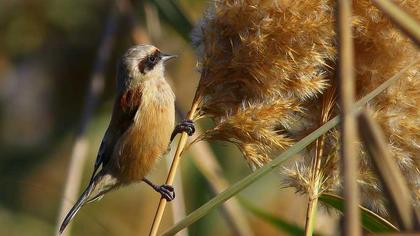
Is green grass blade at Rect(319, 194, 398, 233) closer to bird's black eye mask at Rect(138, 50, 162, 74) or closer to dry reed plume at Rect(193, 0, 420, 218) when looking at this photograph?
dry reed plume at Rect(193, 0, 420, 218)

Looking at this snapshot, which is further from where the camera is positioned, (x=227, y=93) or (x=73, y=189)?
(x=73, y=189)

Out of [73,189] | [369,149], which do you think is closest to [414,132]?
[369,149]

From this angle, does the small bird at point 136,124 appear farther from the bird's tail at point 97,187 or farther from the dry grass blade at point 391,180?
the dry grass blade at point 391,180

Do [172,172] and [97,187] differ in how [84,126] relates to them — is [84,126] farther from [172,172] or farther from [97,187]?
[172,172]

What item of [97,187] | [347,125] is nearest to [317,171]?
[347,125]

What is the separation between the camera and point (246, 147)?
2.21 m

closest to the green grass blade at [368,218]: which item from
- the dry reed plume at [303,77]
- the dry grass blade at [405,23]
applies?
the dry reed plume at [303,77]

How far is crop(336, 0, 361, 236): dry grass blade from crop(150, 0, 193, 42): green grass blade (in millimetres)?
1421

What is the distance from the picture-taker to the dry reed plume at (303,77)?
2.08 m

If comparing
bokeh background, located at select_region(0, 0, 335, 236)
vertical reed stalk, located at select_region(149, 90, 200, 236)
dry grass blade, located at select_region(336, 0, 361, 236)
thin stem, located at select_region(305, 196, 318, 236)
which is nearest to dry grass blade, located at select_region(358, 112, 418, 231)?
dry grass blade, located at select_region(336, 0, 361, 236)

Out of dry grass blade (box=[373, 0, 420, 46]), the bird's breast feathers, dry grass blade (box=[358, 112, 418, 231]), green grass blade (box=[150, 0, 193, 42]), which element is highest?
green grass blade (box=[150, 0, 193, 42])

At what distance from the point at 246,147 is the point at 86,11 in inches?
116

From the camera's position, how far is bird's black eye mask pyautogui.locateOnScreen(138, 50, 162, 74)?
313 cm

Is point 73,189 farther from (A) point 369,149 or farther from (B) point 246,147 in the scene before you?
(A) point 369,149
